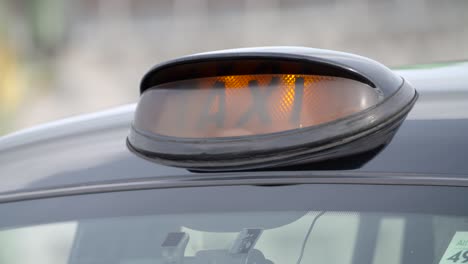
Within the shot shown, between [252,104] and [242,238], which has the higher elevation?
[252,104]

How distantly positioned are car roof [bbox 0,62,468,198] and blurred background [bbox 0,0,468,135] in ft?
44.5

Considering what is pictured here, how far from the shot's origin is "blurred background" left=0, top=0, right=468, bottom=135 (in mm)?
16281

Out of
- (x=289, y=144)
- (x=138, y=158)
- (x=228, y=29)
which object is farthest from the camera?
(x=228, y=29)

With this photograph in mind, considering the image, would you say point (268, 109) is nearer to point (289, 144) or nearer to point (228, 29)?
point (289, 144)

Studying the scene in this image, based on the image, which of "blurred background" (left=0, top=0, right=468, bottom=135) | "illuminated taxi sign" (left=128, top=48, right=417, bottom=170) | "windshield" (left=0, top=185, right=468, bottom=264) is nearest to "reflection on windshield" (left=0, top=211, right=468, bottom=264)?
"windshield" (left=0, top=185, right=468, bottom=264)

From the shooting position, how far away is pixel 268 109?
5.81 feet

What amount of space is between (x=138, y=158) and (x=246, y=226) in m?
0.31

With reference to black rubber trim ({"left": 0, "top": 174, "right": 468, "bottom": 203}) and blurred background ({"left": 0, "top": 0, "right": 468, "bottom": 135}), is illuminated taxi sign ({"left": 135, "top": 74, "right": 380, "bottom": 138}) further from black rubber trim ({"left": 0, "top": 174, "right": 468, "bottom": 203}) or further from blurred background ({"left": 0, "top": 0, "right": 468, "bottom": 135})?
blurred background ({"left": 0, "top": 0, "right": 468, "bottom": 135})

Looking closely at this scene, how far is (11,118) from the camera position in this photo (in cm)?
1227

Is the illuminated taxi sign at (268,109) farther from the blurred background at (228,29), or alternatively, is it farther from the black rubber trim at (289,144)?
the blurred background at (228,29)

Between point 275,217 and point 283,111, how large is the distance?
0.66ft

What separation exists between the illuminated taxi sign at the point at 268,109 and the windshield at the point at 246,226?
0.08 metres

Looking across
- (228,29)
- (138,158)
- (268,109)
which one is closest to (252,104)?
(268,109)

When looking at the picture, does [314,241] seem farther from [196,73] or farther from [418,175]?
[196,73]
